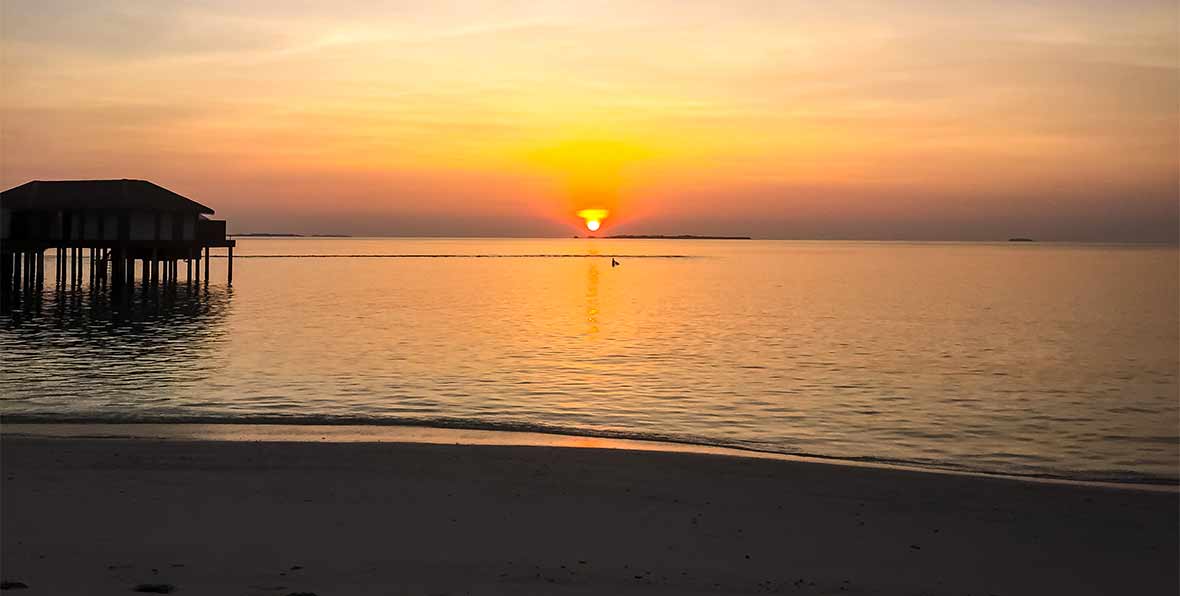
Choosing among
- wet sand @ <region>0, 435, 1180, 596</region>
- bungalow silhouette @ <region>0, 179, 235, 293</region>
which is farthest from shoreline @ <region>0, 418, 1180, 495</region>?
bungalow silhouette @ <region>0, 179, 235, 293</region>

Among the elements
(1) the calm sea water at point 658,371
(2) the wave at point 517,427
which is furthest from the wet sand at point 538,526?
(1) the calm sea water at point 658,371

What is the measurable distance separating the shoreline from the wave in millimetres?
59

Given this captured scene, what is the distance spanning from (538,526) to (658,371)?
1999cm

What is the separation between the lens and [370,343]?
124ft

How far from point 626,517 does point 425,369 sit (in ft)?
63.2

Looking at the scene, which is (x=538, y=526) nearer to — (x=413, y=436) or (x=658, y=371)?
(x=413, y=436)

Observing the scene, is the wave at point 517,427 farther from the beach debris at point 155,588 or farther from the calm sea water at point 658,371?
the beach debris at point 155,588

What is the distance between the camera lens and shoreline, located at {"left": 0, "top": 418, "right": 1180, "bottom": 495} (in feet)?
55.1

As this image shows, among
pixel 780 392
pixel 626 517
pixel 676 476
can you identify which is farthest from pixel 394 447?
pixel 780 392

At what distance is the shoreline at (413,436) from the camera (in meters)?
16.8

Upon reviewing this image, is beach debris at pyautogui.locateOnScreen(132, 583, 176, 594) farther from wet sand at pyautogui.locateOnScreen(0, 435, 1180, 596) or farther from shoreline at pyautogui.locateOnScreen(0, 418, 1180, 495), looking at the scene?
shoreline at pyautogui.locateOnScreen(0, 418, 1180, 495)

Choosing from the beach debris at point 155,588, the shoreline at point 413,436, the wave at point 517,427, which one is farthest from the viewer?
the wave at point 517,427

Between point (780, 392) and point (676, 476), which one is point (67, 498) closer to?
point (676, 476)

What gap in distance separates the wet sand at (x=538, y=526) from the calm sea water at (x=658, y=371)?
433 centimetres
